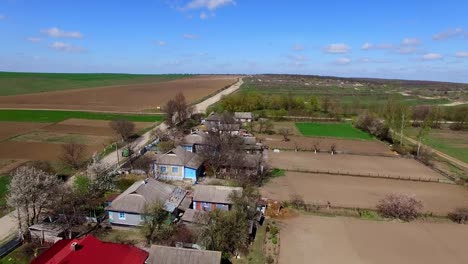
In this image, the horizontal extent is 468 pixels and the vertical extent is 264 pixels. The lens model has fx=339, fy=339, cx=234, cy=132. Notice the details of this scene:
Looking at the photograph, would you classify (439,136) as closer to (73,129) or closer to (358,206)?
(358,206)

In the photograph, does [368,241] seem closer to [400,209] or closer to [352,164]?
[400,209]

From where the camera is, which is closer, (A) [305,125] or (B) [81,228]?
(B) [81,228]

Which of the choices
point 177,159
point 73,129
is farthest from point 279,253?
point 73,129

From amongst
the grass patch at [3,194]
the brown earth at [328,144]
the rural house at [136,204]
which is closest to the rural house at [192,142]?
the brown earth at [328,144]

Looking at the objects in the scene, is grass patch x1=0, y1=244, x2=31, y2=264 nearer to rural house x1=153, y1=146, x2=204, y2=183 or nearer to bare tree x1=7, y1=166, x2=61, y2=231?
bare tree x1=7, y1=166, x2=61, y2=231

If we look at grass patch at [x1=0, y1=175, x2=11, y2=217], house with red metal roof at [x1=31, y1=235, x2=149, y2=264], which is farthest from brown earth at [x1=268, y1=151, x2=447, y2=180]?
grass patch at [x1=0, y1=175, x2=11, y2=217]

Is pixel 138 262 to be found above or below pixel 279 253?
above
